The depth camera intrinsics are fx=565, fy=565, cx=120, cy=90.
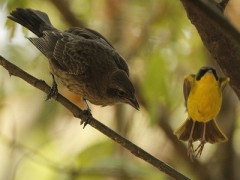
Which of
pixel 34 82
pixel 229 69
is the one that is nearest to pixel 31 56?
pixel 34 82

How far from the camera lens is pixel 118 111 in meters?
4.70

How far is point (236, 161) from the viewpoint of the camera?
4582 millimetres

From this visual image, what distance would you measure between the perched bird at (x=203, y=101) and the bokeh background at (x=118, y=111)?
123 centimetres

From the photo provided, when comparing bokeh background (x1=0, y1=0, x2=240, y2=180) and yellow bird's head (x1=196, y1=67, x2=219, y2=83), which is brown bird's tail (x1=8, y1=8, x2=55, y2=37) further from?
yellow bird's head (x1=196, y1=67, x2=219, y2=83)

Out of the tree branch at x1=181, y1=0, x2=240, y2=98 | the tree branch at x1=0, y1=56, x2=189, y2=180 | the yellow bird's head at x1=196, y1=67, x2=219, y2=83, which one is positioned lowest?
the tree branch at x1=0, y1=56, x2=189, y2=180

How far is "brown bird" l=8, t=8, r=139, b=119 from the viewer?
3.55 m

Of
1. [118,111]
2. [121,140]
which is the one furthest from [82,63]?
[121,140]

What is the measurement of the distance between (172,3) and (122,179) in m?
1.32

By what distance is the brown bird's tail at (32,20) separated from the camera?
341 centimetres

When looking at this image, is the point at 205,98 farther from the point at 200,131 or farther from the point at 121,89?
the point at 121,89

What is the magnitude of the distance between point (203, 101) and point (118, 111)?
268 cm

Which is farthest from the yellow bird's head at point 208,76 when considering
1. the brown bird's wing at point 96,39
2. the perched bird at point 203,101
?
the brown bird's wing at point 96,39

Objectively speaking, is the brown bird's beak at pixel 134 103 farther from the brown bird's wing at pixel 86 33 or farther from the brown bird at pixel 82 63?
the brown bird's wing at pixel 86 33

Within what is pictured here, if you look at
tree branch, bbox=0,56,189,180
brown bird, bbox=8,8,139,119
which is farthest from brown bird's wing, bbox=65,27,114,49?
tree branch, bbox=0,56,189,180
